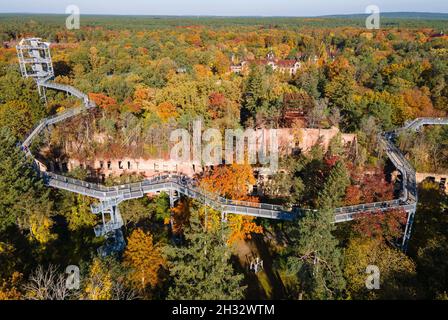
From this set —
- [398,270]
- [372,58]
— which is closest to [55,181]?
[398,270]

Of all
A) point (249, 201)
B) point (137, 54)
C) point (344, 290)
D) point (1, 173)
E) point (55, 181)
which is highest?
point (137, 54)

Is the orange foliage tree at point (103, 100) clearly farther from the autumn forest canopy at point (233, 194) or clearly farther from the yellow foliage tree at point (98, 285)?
the yellow foliage tree at point (98, 285)

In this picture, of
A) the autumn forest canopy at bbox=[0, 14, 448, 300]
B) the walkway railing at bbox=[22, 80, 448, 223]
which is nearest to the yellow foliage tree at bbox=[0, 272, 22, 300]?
the autumn forest canopy at bbox=[0, 14, 448, 300]

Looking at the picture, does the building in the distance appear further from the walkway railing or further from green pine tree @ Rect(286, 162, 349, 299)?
green pine tree @ Rect(286, 162, 349, 299)

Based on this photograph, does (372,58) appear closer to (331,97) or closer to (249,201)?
(331,97)

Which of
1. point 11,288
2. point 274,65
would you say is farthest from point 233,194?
point 274,65

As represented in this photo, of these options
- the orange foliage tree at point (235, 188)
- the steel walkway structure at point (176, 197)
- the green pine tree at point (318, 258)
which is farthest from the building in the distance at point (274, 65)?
the green pine tree at point (318, 258)
